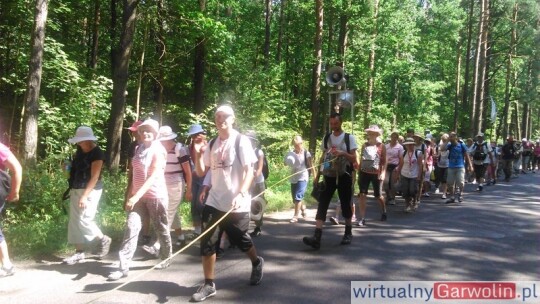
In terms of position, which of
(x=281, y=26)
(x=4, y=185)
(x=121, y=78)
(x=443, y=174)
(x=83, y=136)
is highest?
(x=281, y=26)

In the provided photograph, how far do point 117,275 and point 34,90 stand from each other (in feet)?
21.6

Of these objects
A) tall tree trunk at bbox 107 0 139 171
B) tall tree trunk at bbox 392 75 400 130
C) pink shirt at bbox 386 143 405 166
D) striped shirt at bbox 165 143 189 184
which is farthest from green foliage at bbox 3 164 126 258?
tall tree trunk at bbox 392 75 400 130

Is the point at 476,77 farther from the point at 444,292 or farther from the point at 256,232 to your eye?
the point at 444,292

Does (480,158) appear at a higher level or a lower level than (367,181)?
higher

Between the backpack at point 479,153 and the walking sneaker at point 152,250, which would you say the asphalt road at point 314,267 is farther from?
the backpack at point 479,153

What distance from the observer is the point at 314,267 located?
5648mm

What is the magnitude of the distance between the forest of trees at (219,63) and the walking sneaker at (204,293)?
666cm

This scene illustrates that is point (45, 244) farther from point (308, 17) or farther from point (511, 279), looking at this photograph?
point (308, 17)

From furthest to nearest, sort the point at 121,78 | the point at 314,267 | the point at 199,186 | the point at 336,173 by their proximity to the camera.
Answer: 1. the point at 121,78
2. the point at 199,186
3. the point at 336,173
4. the point at 314,267

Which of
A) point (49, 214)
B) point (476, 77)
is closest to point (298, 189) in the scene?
point (49, 214)

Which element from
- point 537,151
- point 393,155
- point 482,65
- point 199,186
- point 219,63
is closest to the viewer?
point 199,186

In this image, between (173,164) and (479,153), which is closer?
(173,164)

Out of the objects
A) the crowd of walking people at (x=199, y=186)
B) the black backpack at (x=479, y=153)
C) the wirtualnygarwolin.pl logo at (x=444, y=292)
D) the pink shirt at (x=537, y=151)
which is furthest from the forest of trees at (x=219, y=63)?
the wirtualnygarwolin.pl logo at (x=444, y=292)

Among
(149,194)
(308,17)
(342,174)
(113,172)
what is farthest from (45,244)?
(308,17)
